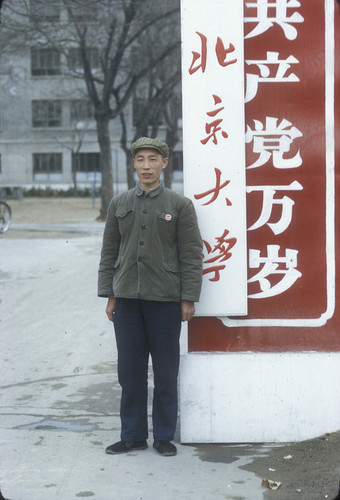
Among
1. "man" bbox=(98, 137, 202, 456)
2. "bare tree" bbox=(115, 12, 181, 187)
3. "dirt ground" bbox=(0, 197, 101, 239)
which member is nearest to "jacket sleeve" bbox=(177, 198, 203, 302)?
"man" bbox=(98, 137, 202, 456)

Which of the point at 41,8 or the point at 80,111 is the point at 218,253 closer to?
the point at 41,8

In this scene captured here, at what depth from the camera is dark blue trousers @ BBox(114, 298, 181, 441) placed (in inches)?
205

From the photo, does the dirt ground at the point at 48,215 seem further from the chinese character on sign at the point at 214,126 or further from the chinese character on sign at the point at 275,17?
the chinese character on sign at the point at 275,17

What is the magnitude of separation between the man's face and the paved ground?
1.70 meters

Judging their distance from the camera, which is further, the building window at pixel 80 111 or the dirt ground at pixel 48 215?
the building window at pixel 80 111

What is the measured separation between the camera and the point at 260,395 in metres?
5.35

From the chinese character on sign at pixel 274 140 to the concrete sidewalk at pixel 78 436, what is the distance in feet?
5.97

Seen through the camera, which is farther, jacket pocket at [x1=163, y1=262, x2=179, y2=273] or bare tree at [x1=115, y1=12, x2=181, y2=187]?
bare tree at [x1=115, y1=12, x2=181, y2=187]

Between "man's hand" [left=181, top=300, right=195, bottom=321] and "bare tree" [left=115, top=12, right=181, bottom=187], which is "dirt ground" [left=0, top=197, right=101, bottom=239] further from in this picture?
"man's hand" [left=181, top=300, right=195, bottom=321]

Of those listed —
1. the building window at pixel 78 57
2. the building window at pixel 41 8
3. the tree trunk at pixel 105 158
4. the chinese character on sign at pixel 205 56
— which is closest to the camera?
the chinese character on sign at pixel 205 56

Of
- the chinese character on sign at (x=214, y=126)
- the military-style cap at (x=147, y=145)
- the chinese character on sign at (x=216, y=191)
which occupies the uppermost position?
the chinese character on sign at (x=214, y=126)

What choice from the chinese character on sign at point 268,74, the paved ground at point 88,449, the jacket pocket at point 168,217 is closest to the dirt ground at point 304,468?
the paved ground at point 88,449

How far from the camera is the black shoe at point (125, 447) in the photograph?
5230 millimetres

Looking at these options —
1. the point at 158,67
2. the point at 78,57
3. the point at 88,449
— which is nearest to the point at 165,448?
the point at 88,449
